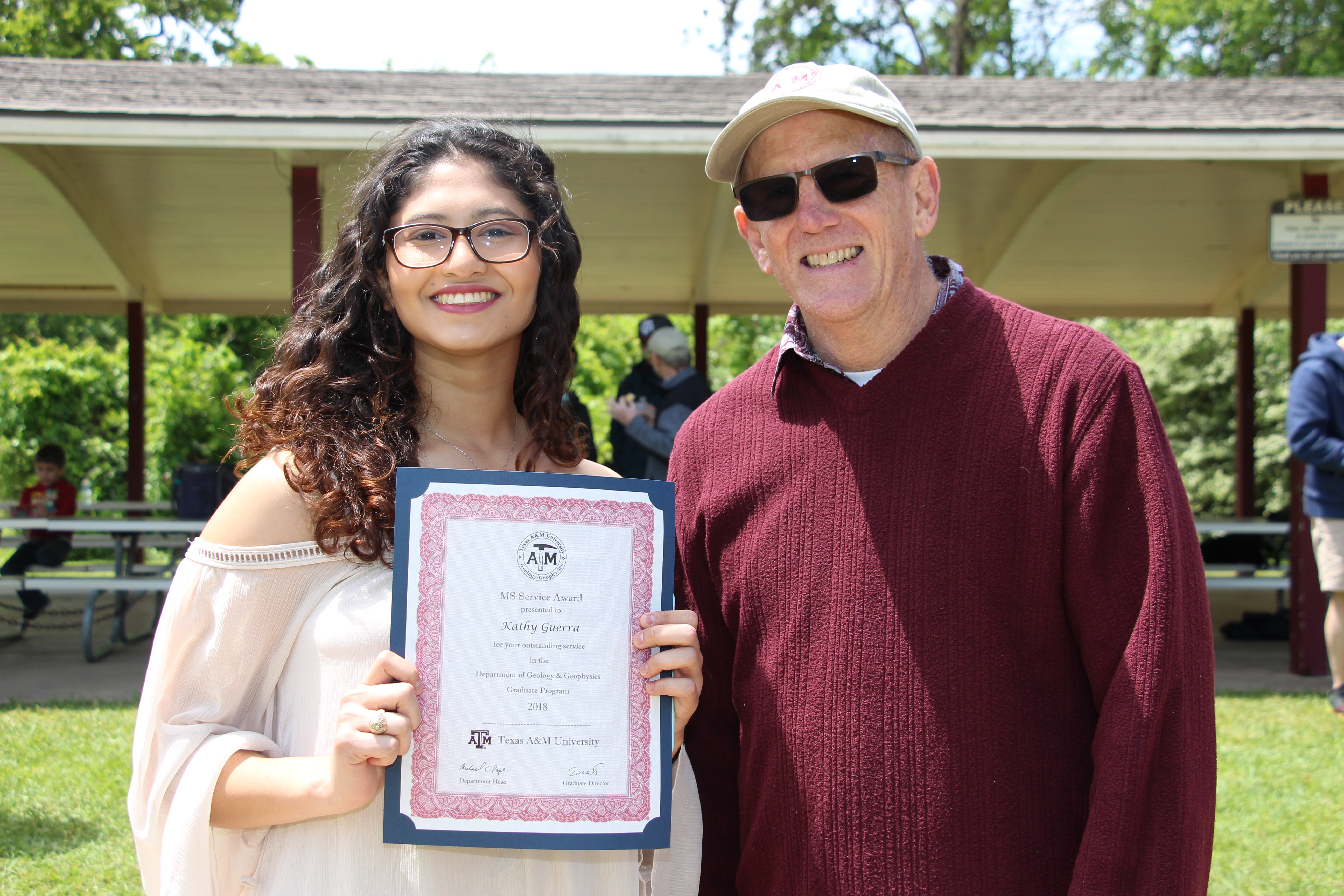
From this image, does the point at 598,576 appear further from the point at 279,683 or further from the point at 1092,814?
the point at 1092,814

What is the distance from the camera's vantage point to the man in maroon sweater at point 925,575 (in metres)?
1.60

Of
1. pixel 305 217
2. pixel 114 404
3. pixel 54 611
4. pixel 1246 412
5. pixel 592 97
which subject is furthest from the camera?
pixel 114 404

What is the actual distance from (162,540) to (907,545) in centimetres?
998

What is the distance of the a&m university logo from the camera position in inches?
65.2

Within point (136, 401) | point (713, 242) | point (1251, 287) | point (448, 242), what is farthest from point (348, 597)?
point (1251, 287)

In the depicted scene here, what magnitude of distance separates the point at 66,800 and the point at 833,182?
4.70m

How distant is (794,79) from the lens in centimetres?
192

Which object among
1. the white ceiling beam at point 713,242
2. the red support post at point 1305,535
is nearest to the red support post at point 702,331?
the white ceiling beam at point 713,242

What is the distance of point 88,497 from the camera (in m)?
20.8

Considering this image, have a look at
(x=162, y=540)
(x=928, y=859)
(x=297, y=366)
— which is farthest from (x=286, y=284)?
(x=928, y=859)

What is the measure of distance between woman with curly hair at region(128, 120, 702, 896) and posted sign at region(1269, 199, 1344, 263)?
6838 mm

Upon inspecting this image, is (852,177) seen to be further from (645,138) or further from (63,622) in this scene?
(63,622)

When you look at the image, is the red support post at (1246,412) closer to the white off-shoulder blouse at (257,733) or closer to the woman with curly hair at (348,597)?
the woman with curly hair at (348,597)
